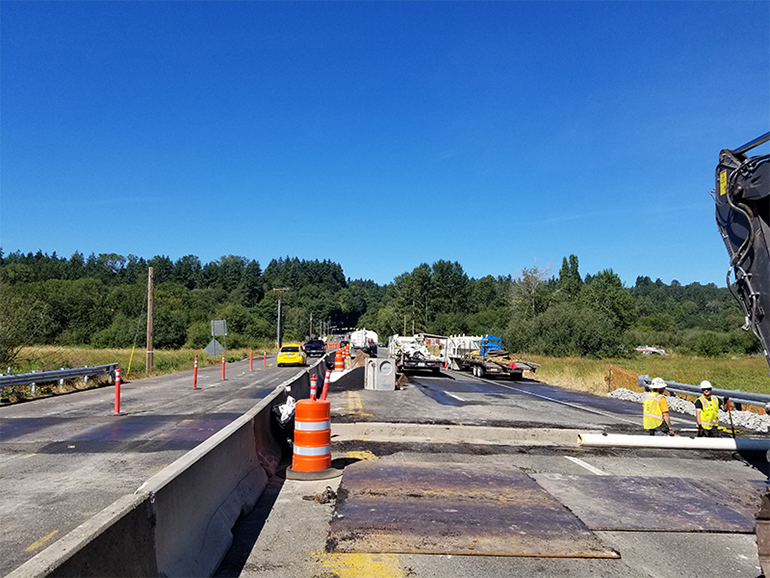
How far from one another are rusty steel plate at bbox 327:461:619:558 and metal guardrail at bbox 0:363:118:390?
591 inches

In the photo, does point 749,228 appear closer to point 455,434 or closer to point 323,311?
point 455,434

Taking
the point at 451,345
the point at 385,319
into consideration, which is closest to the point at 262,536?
the point at 451,345

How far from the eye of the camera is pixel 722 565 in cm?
549

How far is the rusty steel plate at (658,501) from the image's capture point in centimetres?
669

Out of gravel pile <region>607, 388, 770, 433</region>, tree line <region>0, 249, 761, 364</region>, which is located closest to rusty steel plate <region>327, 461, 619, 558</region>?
gravel pile <region>607, 388, 770, 433</region>

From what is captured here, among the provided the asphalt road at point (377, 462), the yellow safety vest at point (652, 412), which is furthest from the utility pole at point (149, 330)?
the yellow safety vest at point (652, 412)

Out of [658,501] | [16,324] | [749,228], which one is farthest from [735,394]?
[16,324]

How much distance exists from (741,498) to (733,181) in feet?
13.8

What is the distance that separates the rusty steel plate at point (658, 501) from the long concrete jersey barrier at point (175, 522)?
383 centimetres

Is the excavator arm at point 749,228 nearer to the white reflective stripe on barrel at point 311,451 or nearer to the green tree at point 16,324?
the white reflective stripe on barrel at point 311,451

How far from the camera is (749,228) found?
6266mm

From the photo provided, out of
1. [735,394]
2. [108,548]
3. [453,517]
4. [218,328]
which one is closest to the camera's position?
[108,548]

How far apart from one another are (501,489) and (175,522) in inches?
174

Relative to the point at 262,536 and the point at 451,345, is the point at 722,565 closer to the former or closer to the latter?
the point at 262,536
